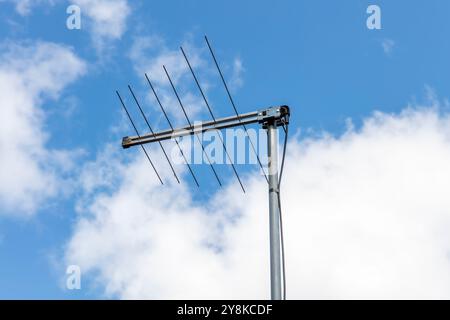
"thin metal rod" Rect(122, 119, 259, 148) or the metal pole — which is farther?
"thin metal rod" Rect(122, 119, 259, 148)

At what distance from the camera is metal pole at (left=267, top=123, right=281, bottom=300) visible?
6.35 metres

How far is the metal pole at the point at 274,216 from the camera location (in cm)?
635

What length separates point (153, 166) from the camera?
8.86 meters

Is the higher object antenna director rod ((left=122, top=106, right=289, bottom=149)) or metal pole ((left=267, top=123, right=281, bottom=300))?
antenna director rod ((left=122, top=106, right=289, bottom=149))

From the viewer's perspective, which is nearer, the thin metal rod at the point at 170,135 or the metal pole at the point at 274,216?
the metal pole at the point at 274,216

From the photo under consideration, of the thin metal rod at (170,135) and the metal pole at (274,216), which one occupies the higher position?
the thin metal rod at (170,135)

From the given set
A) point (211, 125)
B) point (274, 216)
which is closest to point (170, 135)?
point (211, 125)

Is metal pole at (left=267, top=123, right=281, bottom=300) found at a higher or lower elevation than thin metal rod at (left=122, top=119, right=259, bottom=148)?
lower

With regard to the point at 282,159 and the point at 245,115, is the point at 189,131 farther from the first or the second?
the point at 282,159

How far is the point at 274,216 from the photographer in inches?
268
